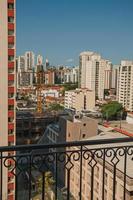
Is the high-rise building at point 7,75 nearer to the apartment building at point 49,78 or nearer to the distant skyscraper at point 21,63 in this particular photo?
the apartment building at point 49,78

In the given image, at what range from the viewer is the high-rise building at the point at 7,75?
A: 12078 mm

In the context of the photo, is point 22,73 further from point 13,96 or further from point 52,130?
point 13,96

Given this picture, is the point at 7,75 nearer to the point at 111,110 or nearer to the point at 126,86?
the point at 111,110

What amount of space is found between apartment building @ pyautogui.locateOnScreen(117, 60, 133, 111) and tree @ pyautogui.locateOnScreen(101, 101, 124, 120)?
11.0ft

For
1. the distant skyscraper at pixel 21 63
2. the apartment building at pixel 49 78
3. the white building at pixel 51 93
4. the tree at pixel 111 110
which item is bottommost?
the tree at pixel 111 110

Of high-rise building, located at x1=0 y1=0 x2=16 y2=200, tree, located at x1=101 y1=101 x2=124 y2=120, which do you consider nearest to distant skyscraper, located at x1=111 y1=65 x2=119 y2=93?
tree, located at x1=101 y1=101 x2=124 y2=120

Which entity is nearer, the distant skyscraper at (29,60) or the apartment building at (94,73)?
the apartment building at (94,73)

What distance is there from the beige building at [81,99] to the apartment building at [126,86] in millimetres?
3984

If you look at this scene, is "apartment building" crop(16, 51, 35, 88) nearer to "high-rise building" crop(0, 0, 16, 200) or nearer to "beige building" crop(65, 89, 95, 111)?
"beige building" crop(65, 89, 95, 111)

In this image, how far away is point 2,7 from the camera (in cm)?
1202

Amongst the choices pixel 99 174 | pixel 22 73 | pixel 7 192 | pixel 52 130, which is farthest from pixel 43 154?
pixel 22 73

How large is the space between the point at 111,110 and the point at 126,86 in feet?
17.0

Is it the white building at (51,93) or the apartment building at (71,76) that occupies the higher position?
the apartment building at (71,76)

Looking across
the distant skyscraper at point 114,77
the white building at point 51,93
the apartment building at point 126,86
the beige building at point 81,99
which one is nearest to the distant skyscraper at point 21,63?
the white building at point 51,93
